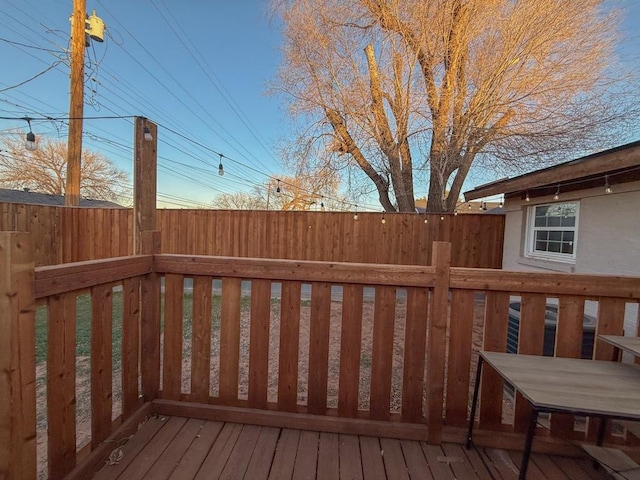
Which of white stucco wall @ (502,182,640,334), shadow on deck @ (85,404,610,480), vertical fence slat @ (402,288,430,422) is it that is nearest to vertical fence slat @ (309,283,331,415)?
shadow on deck @ (85,404,610,480)

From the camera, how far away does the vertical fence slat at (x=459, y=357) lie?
1604mm

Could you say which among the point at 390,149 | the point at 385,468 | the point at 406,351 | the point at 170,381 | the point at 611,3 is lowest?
the point at 385,468

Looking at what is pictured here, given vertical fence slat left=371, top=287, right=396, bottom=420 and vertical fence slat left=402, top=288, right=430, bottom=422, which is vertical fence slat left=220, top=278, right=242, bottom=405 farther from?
vertical fence slat left=402, top=288, right=430, bottom=422

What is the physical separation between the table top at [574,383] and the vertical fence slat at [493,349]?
12 cm

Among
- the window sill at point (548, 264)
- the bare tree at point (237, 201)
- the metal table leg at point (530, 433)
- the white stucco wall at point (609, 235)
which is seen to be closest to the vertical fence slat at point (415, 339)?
the metal table leg at point (530, 433)

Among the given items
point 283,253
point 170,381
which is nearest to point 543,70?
point 283,253

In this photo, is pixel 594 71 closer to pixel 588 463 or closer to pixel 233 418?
pixel 588 463

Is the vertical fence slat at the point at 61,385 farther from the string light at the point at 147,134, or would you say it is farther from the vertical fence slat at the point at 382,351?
the vertical fence slat at the point at 382,351

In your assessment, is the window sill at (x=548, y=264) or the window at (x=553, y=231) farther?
the window at (x=553, y=231)

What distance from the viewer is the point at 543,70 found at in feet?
Result: 19.7

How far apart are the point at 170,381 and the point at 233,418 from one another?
431mm

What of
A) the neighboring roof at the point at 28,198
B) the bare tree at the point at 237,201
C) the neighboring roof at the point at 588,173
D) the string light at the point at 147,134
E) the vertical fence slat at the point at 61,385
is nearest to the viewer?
the vertical fence slat at the point at 61,385

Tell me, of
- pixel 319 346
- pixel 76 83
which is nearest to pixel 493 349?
pixel 319 346

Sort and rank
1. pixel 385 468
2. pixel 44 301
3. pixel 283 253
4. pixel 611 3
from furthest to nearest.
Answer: pixel 283 253 → pixel 611 3 → pixel 385 468 → pixel 44 301
